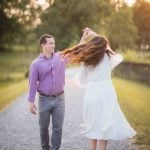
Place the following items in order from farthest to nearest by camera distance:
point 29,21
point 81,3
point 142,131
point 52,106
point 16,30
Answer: point 81,3
point 29,21
point 16,30
point 142,131
point 52,106

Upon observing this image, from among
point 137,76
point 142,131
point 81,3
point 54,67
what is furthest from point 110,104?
point 81,3

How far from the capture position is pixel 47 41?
27.0 ft

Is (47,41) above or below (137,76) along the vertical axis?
above

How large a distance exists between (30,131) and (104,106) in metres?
4.54

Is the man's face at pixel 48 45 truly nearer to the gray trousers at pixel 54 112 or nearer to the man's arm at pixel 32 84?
the man's arm at pixel 32 84

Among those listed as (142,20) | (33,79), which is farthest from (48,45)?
(142,20)

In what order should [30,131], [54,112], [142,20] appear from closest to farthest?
[54,112] < [30,131] < [142,20]

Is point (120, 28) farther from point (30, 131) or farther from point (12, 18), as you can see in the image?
point (30, 131)

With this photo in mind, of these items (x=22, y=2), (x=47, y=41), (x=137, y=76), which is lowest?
(x=137, y=76)

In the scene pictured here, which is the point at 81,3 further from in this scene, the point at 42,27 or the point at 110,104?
the point at 110,104

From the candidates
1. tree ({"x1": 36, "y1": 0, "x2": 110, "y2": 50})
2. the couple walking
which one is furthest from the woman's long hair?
tree ({"x1": 36, "y1": 0, "x2": 110, "y2": 50})

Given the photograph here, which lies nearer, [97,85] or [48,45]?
[97,85]

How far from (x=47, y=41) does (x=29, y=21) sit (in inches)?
1986

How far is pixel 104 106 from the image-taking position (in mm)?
7859
